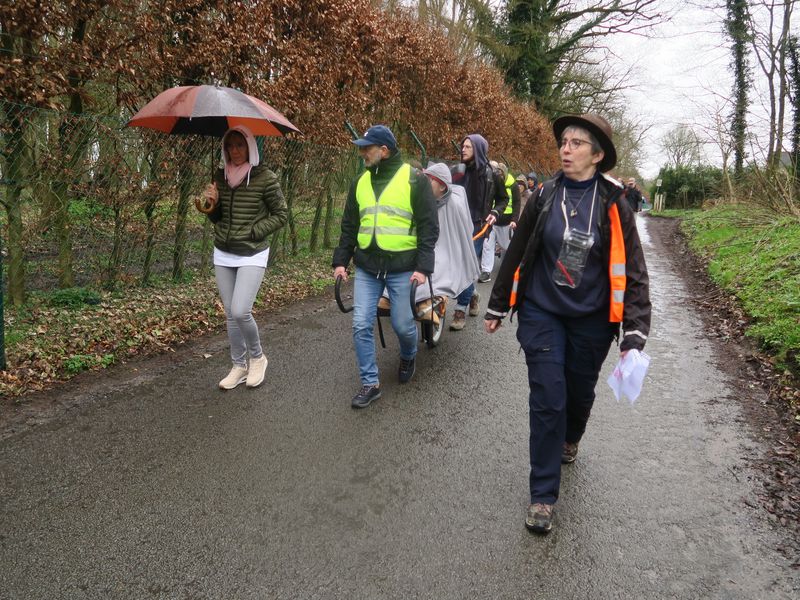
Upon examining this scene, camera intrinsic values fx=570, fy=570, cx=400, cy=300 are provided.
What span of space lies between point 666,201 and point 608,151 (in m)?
42.1

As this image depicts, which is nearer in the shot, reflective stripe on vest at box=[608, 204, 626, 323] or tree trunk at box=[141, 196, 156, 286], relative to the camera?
reflective stripe on vest at box=[608, 204, 626, 323]

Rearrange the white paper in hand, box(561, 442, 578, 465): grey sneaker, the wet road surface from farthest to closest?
box(561, 442, 578, 465): grey sneaker → the white paper in hand → the wet road surface

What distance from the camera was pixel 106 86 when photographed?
6773mm

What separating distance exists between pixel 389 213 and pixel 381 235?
0.18 metres

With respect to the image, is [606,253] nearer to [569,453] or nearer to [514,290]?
[514,290]

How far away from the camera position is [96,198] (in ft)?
Answer: 21.0

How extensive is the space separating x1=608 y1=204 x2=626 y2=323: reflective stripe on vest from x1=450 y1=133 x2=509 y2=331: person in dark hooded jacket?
3856mm

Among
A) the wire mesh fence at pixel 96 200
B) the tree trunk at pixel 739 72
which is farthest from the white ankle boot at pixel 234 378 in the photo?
the tree trunk at pixel 739 72

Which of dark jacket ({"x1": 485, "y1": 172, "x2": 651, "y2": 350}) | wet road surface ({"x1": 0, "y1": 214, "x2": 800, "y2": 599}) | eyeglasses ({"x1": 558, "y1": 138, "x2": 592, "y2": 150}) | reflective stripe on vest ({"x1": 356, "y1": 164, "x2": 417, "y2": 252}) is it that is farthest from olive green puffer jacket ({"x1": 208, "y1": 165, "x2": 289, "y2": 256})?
eyeglasses ({"x1": 558, "y1": 138, "x2": 592, "y2": 150})

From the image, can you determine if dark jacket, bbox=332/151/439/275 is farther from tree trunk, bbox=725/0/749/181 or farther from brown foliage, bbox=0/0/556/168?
tree trunk, bbox=725/0/749/181

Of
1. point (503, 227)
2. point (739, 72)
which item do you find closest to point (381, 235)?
point (503, 227)

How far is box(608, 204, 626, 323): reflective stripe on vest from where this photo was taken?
9.82 feet

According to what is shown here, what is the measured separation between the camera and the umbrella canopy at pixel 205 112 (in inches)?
168

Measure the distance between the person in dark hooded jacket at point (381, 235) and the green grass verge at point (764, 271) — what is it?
3.84 m
